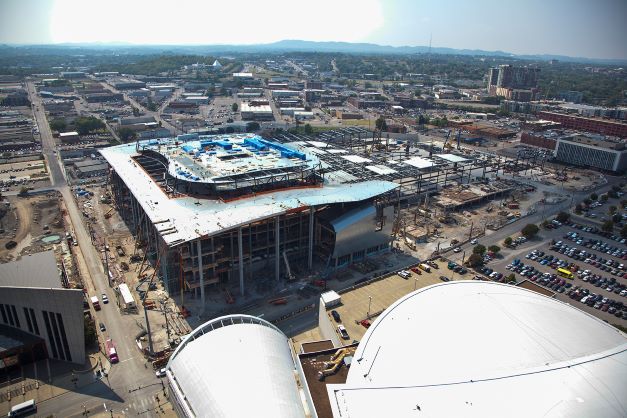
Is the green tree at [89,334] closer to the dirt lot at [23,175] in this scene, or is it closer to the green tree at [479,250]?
the green tree at [479,250]

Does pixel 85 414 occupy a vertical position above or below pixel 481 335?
below

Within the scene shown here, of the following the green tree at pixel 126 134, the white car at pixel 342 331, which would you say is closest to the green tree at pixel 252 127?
the green tree at pixel 126 134

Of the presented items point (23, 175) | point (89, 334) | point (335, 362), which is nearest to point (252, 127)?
point (23, 175)

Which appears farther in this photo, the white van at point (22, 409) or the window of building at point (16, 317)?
the window of building at point (16, 317)

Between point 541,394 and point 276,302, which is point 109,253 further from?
point 541,394

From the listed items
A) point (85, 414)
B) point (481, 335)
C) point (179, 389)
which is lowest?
point (85, 414)

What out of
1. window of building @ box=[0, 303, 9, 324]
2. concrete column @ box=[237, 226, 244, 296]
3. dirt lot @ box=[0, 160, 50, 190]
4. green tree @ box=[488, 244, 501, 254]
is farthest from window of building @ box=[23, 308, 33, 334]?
green tree @ box=[488, 244, 501, 254]

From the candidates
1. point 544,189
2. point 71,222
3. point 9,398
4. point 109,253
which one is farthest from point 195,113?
point 9,398
